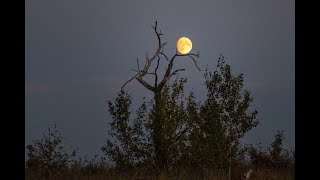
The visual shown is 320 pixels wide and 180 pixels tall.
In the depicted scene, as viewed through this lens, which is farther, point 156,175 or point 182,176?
point 156,175

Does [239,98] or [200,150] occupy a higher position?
[239,98]

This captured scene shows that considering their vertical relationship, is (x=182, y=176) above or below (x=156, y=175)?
above

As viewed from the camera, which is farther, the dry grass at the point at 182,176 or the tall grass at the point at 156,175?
the tall grass at the point at 156,175

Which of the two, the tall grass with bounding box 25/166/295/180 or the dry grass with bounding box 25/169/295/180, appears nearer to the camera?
the dry grass with bounding box 25/169/295/180

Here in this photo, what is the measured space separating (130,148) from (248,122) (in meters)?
7.26

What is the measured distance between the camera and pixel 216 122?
2752cm
